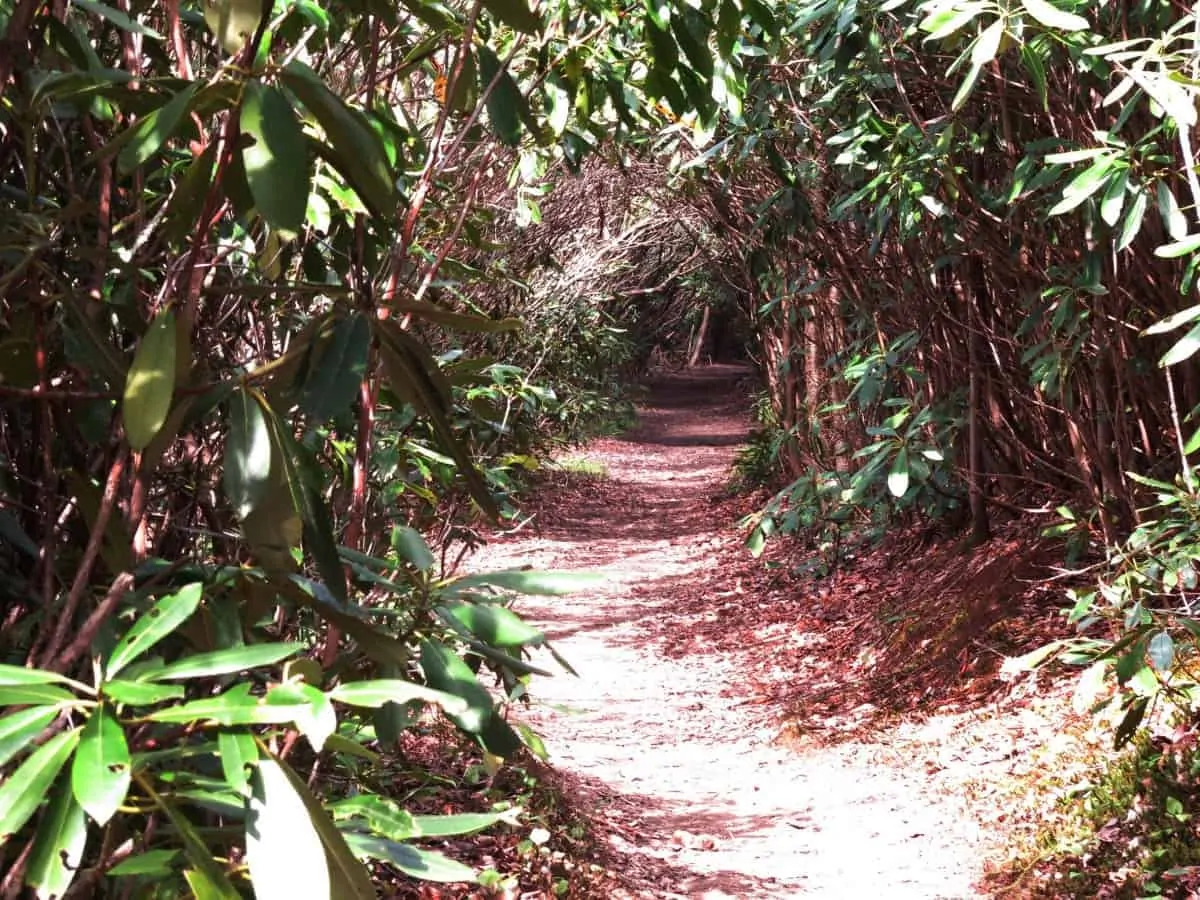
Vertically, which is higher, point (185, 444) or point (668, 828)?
point (185, 444)

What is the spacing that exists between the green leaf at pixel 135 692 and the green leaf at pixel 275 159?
510mm

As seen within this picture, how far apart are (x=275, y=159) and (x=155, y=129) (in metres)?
0.16

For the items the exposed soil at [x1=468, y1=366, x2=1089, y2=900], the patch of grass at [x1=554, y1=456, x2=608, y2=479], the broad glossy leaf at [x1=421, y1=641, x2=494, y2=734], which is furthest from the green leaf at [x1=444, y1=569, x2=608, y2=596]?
the patch of grass at [x1=554, y1=456, x2=608, y2=479]

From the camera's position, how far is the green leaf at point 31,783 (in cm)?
111

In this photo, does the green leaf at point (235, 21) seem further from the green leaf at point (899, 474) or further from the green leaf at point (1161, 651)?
the green leaf at point (899, 474)

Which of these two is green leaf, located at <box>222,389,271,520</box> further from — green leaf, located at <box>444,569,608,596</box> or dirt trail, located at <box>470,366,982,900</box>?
dirt trail, located at <box>470,366,982,900</box>

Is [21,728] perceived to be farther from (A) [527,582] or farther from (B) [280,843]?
(A) [527,582]

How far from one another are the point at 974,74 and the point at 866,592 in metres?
5.89

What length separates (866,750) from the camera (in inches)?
240

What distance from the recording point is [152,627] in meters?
1.38

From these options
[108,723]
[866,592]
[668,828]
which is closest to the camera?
[108,723]

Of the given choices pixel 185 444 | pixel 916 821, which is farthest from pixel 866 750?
pixel 185 444

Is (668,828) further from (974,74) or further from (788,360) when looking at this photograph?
(788,360)

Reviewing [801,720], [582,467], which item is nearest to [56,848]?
[801,720]
